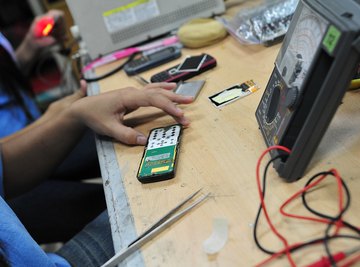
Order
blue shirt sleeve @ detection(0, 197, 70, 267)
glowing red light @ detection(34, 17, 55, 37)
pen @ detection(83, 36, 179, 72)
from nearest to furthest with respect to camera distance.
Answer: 1. blue shirt sleeve @ detection(0, 197, 70, 267)
2. pen @ detection(83, 36, 179, 72)
3. glowing red light @ detection(34, 17, 55, 37)

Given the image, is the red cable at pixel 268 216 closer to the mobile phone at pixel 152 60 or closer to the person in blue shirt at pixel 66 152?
the person in blue shirt at pixel 66 152

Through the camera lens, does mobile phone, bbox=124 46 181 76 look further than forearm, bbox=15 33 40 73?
No

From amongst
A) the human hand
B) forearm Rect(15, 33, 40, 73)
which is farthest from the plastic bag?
forearm Rect(15, 33, 40, 73)

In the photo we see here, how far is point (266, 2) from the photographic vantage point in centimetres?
102

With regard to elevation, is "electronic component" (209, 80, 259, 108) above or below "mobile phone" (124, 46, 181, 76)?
below

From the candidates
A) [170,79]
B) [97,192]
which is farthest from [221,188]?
[97,192]

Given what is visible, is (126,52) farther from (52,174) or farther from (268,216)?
(268,216)

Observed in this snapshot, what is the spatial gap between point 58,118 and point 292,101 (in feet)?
1.87

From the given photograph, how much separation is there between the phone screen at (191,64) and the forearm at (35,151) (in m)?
0.28

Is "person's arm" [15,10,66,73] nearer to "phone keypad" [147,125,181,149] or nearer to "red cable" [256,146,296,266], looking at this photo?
"phone keypad" [147,125,181,149]

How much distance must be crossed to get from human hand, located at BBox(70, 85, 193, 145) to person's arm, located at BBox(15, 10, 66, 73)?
684mm

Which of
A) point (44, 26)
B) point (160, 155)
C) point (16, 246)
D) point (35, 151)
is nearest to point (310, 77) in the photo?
point (160, 155)

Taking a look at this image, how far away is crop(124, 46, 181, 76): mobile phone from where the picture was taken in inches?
37.8

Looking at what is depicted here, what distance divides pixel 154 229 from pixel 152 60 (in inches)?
23.2
